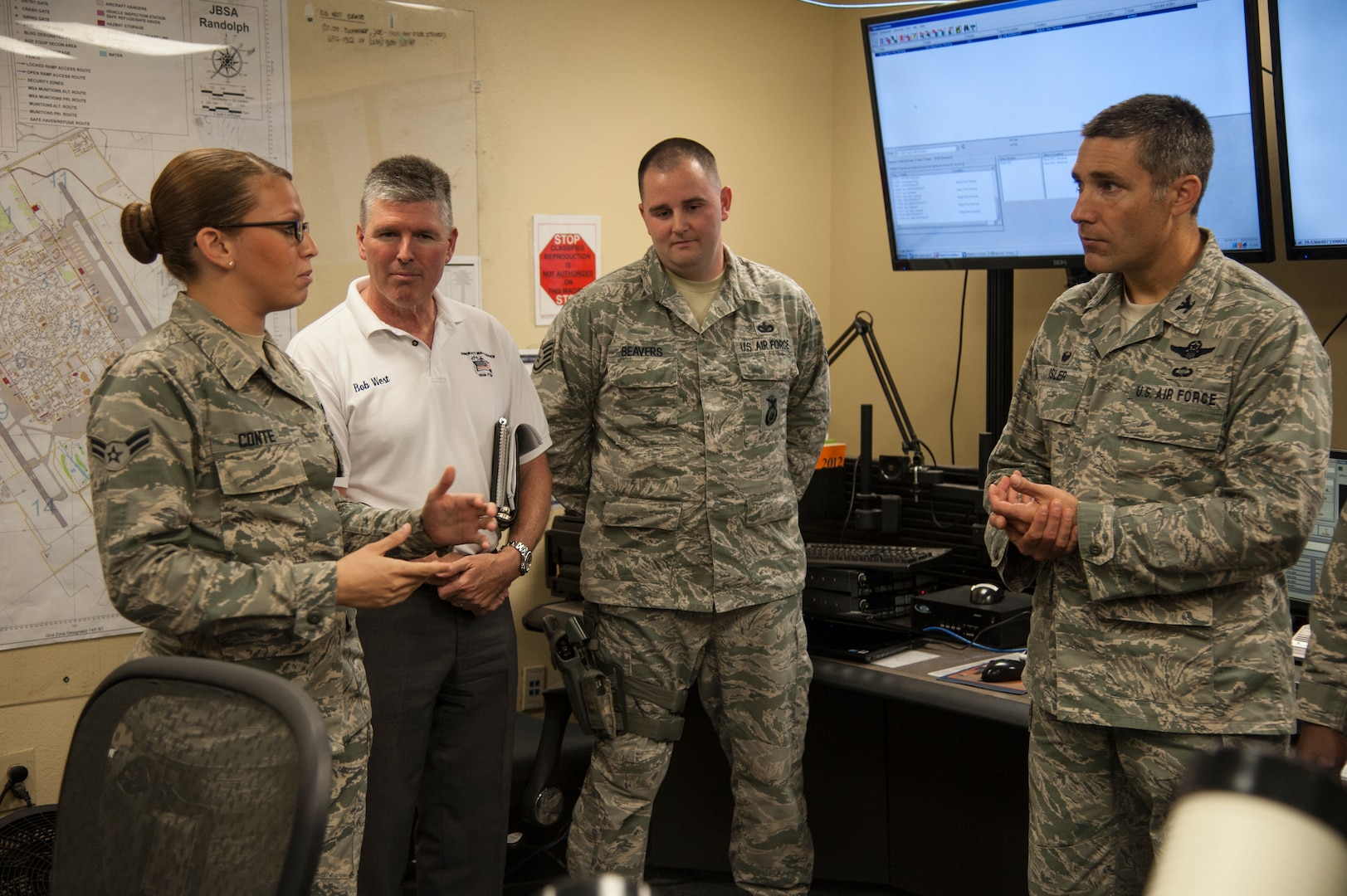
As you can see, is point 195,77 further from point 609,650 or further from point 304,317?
point 609,650

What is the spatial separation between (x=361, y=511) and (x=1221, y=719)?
1379mm

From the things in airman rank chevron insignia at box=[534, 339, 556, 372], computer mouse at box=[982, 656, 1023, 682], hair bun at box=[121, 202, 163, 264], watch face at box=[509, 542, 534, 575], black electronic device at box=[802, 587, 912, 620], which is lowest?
computer mouse at box=[982, 656, 1023, 682]

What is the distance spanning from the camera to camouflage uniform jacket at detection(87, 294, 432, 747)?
1316mm

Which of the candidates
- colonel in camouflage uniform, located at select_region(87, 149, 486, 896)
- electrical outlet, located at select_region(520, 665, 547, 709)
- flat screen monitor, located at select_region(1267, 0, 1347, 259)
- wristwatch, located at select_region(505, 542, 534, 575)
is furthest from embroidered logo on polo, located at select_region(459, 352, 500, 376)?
flat screen monitor, located at select_region(1267, 0, 1347, 259)

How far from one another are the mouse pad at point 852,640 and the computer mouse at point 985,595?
0.18 metres

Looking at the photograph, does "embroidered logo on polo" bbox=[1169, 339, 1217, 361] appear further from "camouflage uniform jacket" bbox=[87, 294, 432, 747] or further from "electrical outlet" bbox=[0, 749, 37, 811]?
"electrical outlet" bbox=[0, 749, 37, 811]

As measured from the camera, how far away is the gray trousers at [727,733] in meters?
2.26

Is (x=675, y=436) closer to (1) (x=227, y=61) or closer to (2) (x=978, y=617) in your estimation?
(2) (x=978, y=617)

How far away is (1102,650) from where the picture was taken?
5.32 feet

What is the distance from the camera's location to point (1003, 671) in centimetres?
231

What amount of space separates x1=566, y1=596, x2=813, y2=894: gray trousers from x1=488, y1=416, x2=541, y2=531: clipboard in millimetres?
380

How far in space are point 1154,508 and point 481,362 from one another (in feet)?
4.02

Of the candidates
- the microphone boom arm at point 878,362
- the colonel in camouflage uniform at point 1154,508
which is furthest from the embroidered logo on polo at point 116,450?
the microphone boom arm at point 878,362

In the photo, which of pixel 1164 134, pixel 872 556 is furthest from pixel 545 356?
pixel 1164 134
